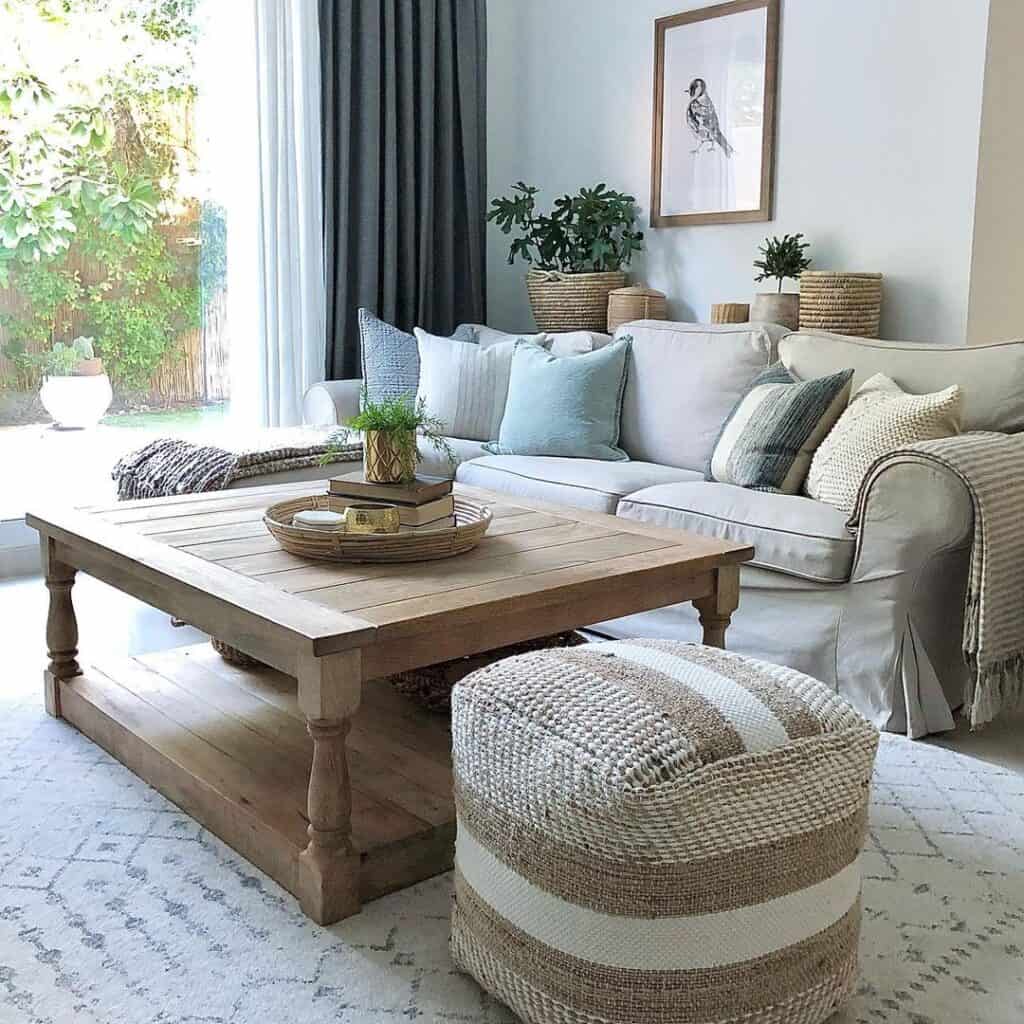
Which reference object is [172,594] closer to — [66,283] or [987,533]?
[987,533]

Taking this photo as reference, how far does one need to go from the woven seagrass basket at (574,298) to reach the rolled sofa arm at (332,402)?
84cm

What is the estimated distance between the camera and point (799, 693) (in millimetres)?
1627

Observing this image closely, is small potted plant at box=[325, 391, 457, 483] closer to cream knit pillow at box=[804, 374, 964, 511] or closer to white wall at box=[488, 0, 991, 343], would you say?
cream knit pillow at box=[804, 374, 964, 511]

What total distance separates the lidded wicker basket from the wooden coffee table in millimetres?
1748

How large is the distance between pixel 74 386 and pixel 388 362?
3.74 feet

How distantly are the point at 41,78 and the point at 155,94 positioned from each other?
0.40 metres

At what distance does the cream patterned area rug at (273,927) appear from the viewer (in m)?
1.68

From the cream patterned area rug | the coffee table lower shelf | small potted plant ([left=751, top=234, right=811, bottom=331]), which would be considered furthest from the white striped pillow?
the cream patterned area rug

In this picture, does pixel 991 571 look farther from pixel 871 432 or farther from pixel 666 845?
pixel 666 845

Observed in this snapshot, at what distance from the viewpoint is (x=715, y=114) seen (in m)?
4.34

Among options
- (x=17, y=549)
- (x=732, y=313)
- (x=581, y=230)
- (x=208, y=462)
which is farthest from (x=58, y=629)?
(x=581, y=230)

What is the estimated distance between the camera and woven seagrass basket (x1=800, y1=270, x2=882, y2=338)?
3.73 meters

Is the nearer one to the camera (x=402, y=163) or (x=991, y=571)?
(x=991, y=571)

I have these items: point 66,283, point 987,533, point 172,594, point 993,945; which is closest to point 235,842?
point 172,594
